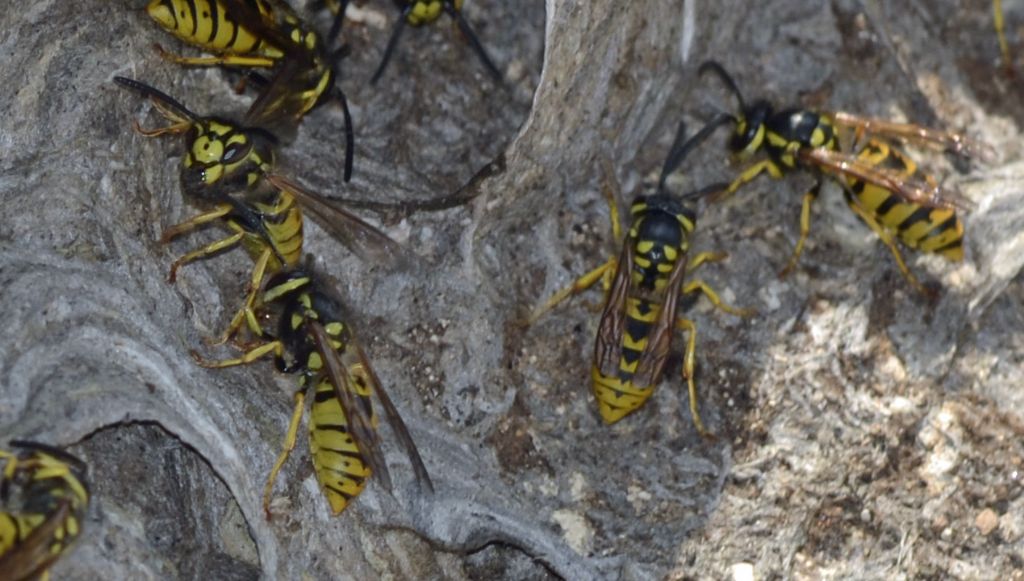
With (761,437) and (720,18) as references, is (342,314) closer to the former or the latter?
(761,437)

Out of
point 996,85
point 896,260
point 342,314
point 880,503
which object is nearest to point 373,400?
point 342,314

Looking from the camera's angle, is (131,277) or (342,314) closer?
(131,277)

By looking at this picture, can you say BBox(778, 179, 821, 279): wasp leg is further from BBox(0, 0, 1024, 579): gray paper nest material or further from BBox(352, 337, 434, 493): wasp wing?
BBox(352, 337, 434, 493): wasp wing

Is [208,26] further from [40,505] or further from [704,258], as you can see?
[704,258]

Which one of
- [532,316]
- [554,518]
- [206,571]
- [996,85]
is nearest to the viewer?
[206,571]

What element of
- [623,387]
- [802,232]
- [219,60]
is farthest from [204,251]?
[802,232]

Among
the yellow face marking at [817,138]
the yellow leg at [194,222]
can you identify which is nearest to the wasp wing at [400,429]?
the yellow leg at [194,222]

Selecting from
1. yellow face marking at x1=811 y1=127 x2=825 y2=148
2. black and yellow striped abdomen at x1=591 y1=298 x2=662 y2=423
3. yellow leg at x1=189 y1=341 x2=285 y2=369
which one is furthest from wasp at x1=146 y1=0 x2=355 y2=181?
yellow face marking at x1=811 y1=127 x2=825 y2=148
